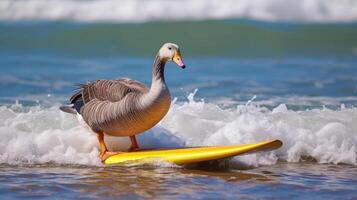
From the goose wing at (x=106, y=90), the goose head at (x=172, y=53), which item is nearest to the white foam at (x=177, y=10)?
the goose wing at (x=106, y=90)

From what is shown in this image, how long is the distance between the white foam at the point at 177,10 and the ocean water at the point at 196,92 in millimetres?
31

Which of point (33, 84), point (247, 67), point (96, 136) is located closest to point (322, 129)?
point (96, 136)

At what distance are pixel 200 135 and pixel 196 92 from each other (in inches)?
138

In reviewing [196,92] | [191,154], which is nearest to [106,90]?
[191,154]

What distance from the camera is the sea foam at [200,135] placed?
23.2 feet

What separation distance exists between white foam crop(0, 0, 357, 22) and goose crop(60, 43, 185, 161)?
43.6 feet

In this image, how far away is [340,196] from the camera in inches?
229

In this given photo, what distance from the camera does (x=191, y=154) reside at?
6.66 meters

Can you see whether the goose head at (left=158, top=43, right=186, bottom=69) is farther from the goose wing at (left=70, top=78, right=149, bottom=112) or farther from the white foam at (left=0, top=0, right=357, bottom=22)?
the white foam at (left=0, top=0, right=357, bottom=22)

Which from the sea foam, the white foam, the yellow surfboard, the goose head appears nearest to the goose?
the goose head

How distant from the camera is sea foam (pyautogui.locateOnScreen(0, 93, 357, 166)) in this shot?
7.08m

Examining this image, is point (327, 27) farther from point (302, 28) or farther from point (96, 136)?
point (96, 136)

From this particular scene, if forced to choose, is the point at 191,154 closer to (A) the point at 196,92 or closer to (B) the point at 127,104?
(B) the point at 127,104

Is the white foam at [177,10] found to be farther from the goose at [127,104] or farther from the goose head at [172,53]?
the goose head at [172,53]
